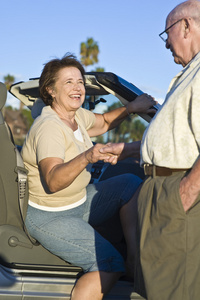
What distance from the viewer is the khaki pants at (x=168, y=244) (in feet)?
7.58

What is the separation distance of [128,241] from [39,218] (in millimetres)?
671

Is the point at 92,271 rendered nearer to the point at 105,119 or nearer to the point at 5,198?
the point at 5,198

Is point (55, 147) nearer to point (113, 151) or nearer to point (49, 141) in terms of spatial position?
point (49, 141)

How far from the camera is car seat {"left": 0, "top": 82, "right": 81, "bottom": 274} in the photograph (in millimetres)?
2969

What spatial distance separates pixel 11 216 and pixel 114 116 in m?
1.31

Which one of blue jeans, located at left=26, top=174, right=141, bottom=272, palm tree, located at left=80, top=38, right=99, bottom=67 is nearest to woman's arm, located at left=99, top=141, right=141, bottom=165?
blue jeans, located at left=26, top=174, right=141, bottom=272

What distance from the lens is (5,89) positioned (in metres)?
2.99

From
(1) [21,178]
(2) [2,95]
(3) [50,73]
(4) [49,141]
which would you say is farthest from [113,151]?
(3) [50,73]

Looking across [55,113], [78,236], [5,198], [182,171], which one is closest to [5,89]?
[55,113]

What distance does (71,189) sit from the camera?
308cm

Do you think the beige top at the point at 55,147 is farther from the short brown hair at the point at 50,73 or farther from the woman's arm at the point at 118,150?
the woman's arm at the point at 118,150

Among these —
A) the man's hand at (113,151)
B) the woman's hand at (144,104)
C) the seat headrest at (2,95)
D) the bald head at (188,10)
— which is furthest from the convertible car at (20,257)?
the bald head at (188,10)

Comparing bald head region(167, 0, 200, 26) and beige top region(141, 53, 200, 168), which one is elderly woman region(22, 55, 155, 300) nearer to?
beige top region(141, 53, 200, 168)

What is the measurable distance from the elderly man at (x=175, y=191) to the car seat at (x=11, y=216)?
853 millimetres
